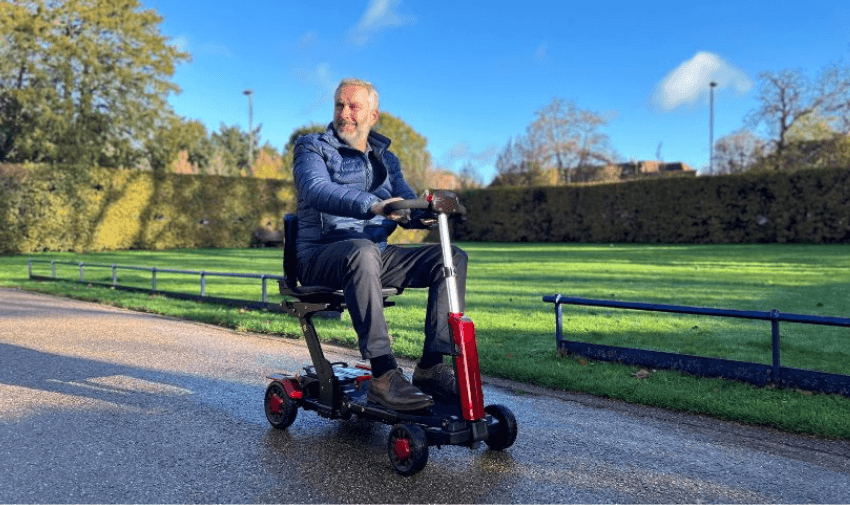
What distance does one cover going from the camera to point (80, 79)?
33.5m

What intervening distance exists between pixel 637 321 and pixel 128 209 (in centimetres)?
2366

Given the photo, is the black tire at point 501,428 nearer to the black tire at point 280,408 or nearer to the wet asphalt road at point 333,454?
the wet asphalt road at point 333,454

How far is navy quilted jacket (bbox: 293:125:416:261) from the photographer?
3.58 meters

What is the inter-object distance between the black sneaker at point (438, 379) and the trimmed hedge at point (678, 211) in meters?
26.6

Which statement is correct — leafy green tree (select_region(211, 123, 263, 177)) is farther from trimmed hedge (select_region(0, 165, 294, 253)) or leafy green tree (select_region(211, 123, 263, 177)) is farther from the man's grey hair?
the man's grey hair

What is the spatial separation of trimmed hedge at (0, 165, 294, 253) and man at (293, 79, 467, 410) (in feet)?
77.1

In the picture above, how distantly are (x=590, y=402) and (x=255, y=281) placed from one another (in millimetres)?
11175

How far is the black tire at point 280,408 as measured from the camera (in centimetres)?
386

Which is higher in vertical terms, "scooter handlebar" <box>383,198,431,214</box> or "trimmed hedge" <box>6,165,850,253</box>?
"trimmed hedge" <box>6,165,850,253</box>

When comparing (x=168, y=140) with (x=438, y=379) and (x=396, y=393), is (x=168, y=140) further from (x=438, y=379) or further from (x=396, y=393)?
(x=396, y=393)

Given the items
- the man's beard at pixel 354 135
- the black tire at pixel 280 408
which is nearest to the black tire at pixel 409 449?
the black tire at pixel 280 408

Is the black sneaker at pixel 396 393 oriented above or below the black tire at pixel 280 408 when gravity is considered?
above

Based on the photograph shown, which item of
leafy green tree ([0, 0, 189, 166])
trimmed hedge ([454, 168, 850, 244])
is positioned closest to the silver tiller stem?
trimmed hedge ([454, 168, 850, 244])

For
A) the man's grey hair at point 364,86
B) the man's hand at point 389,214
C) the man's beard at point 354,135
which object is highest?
the man's grey hair at point 364,86
